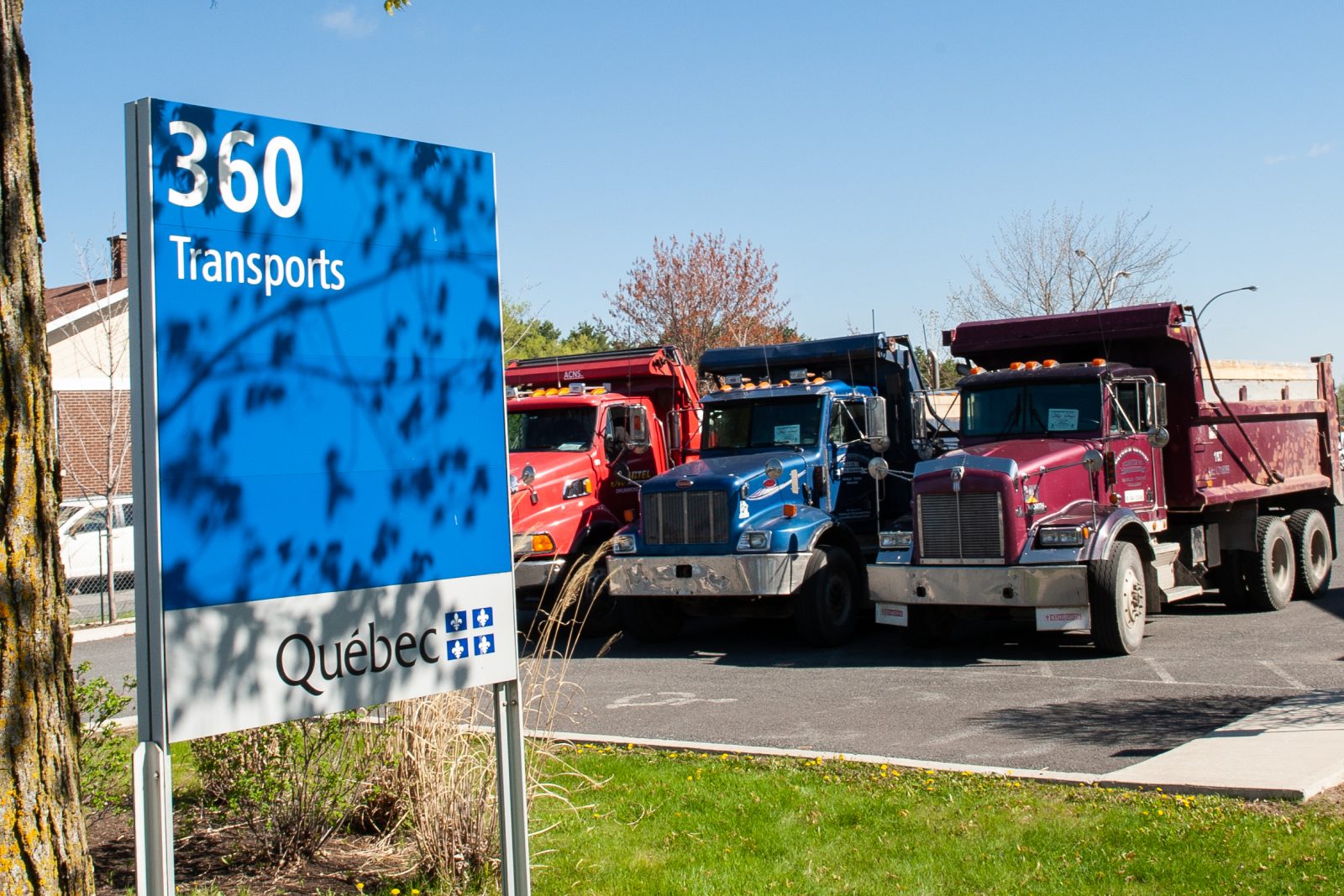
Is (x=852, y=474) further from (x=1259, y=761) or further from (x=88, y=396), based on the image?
(x=88, y=396)

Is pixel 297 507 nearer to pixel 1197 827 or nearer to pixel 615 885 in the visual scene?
pixel 615 885

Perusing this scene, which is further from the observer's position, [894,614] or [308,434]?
[894,614]

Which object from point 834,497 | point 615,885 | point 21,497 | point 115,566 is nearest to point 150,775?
point 21,497

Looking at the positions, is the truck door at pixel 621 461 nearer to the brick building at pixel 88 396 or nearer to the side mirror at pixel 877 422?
the side mirror at pixel 877 422

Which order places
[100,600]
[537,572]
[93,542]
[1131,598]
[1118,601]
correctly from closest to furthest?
[1118,601] → [1131,598] → [537,572] → [100,600] → [93,542]

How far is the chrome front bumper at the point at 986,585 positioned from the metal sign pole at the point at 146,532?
29.6 ft

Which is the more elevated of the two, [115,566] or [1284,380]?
[1284,380]

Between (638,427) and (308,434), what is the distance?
35.6ft

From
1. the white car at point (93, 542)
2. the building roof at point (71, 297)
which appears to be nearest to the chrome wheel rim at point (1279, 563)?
the white car at point (93, 542)

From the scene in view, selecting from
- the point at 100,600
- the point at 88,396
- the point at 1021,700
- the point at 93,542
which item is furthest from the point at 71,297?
the point at 1021,700

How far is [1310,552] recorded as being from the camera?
16.0m

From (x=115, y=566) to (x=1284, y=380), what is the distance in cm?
1980

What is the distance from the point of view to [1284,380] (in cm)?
1631

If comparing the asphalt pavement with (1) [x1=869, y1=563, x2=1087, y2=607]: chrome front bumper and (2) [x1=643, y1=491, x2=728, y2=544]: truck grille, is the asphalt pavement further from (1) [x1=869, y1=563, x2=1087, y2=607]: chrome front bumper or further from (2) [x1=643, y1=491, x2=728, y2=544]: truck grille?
(2) [x1=643, y1=491, x2=728, y2=544]: truck grille
